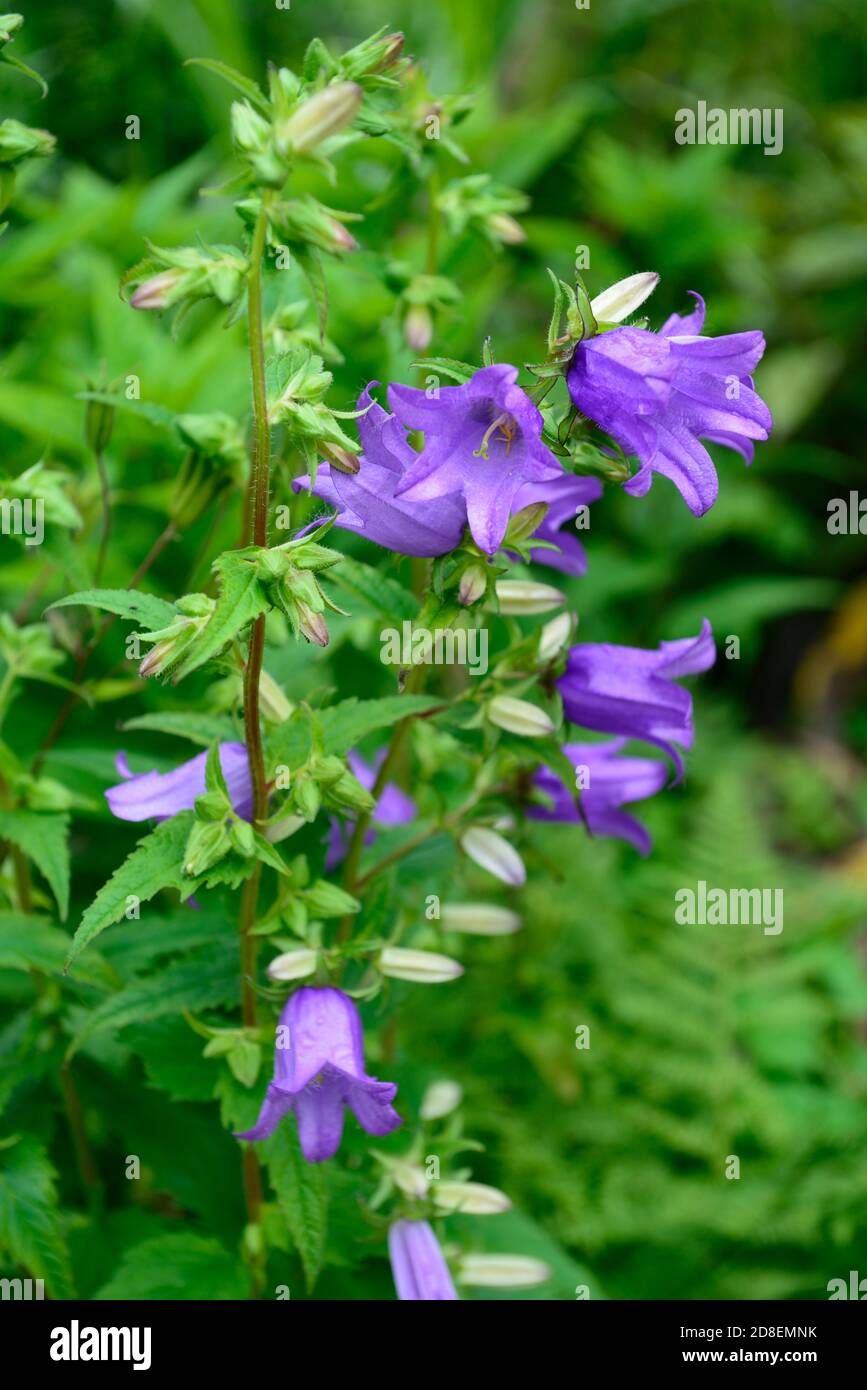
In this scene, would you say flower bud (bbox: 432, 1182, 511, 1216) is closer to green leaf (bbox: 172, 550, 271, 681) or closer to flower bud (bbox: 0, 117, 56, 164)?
green leaf (bbox: 172, 550, 271, 681)

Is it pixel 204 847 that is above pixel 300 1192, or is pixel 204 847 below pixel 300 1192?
above

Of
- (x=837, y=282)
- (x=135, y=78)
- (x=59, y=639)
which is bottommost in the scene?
(x=59, y=639)

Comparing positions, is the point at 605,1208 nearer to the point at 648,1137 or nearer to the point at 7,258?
the point at 648,1137

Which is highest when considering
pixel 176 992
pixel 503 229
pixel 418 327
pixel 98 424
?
pixel 503 229

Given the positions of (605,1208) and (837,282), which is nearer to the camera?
(605,1208)

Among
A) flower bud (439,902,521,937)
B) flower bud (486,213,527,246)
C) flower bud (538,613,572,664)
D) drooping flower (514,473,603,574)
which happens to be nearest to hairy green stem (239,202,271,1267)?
drooping flower (514,473,603,574)

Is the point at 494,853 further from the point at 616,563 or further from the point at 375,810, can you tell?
the point at 616,563

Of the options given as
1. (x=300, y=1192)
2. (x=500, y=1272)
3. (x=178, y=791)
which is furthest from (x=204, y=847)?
(x=500, y=1272)
